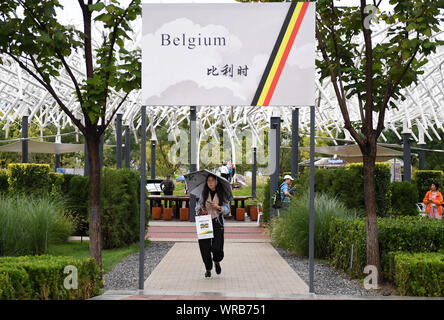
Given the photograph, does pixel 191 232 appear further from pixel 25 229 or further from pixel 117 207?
pixel 25 229

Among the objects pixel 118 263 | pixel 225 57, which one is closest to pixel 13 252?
pixel 118 263

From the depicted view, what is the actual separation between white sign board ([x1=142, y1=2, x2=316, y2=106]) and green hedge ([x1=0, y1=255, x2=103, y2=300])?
2.46 m

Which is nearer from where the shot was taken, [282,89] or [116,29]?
[282,89]

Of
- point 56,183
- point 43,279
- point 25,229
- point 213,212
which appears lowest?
point 43,279

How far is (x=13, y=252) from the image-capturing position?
8.66m

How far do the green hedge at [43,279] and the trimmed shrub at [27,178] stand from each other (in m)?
6.69

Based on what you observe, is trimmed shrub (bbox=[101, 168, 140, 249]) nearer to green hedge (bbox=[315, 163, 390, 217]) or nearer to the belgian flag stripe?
green hedge (bbox=[315, 163, 390, 217])

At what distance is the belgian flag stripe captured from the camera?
7.32 meters

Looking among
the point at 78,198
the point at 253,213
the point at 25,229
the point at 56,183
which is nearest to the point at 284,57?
the point at 25,229

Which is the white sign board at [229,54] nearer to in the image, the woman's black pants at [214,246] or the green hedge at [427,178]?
the woman's black pants at [214,246]

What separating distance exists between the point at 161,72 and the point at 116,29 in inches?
48.8

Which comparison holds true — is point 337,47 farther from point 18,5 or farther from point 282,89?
point 18,5

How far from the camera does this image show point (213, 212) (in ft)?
28.0

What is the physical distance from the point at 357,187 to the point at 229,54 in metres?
6.44
